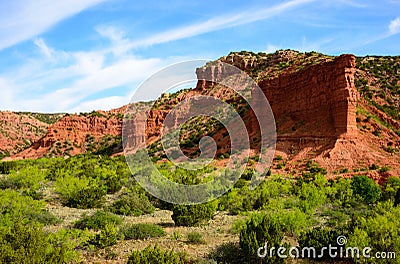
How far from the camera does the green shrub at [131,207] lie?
16484 millimetres

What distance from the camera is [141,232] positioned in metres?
12.1

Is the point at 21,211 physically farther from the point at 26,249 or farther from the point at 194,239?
the point at 194,239

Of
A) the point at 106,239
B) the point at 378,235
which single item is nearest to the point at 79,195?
the point at 106,239

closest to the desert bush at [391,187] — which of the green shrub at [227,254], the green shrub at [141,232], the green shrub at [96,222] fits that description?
the green shrub at [227,254]

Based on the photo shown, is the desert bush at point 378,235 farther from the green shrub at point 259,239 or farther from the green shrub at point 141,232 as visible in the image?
the green shrub at point 141,232

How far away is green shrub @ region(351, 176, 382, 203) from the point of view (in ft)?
67.5

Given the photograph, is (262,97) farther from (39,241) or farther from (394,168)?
(39,241)

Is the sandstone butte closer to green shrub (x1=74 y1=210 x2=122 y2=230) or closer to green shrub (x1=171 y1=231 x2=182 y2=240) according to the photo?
green shrub (x1=171 y1=231 x2=182 y2=240)

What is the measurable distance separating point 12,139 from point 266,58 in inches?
2520

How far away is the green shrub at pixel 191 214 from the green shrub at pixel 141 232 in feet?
5.87

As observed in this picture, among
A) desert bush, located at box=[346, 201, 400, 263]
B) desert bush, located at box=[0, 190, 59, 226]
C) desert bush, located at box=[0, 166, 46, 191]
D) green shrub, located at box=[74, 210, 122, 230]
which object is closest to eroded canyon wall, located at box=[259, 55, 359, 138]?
desert bush, located at box=[346, 201, 400, 263]

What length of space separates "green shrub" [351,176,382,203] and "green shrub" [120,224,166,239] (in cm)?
1276

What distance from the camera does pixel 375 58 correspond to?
53.8 m

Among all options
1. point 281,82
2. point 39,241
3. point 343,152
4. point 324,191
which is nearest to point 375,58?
point 281,82
